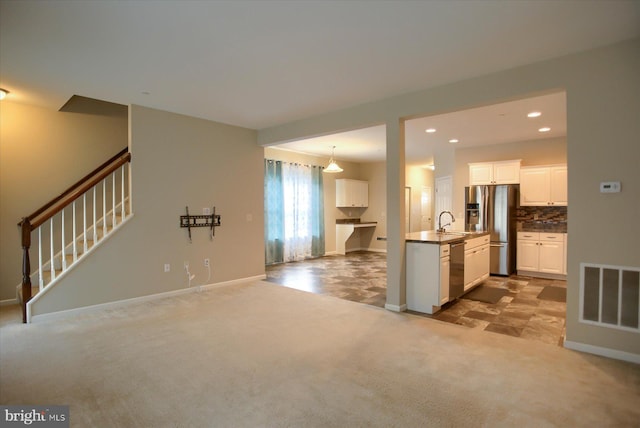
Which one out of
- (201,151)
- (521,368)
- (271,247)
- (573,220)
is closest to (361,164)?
(271,247)

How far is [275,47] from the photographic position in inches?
114

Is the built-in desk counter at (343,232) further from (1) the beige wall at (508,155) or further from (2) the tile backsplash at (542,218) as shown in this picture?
(2) the tile backsplash at (542,218)

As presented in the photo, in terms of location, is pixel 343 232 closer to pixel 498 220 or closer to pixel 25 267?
pixel 498 220

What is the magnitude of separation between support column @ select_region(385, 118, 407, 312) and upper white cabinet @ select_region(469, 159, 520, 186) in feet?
11.4

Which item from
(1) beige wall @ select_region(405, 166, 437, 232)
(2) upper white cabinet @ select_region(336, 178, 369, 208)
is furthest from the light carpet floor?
(1) beige wall @ select_region(405, 166, 437, 232)

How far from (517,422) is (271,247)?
6.13m

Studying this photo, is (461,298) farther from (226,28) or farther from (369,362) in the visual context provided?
(226,28)

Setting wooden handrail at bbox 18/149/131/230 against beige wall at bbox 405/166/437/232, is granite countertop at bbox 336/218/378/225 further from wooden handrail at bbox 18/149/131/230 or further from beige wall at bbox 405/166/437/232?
wooden handrail at bbox 18/149/131/230

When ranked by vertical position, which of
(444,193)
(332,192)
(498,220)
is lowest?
(498,220)

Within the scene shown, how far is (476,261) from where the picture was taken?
17.2 feet

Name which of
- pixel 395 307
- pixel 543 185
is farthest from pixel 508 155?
pixel 395 307

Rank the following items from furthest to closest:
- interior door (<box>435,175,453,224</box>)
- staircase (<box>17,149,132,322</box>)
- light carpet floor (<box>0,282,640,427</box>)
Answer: interior door (<box>435,175,453,224</box>) < staircase (<box>17,149,132,322</box>) < light carpet floor (<box>0,282,640,427</box>)

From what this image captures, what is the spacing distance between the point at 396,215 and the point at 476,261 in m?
1.95

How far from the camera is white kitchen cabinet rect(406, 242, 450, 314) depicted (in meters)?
4.04
